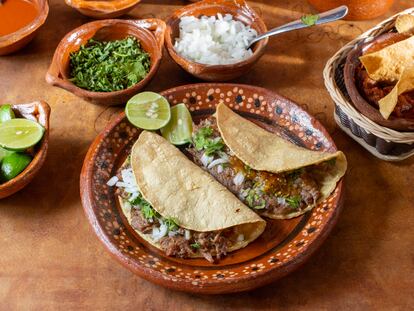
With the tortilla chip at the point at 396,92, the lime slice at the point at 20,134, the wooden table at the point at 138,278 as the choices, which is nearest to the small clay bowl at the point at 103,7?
the wooden table at the point at 138,278

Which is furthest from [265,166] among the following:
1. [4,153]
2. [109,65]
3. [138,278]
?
[4,153]

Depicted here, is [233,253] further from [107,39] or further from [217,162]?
[107,39]

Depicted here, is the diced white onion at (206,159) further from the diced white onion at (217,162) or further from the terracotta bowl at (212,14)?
the terracotta bowl at (212,14)

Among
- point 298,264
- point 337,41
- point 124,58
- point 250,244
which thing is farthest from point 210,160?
→ point 337,41

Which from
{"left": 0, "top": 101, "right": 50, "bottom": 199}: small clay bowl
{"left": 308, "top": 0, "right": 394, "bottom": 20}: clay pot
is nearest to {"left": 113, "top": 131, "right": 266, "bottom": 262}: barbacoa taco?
{"left": 0, "top": 101, "right": 50, "bottom": 199}: small clay bowl

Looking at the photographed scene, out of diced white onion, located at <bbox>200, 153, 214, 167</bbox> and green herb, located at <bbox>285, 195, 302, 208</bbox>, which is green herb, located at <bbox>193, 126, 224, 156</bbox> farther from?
green herb, located at <bbox>285, 195, 302, 208</bbox>
